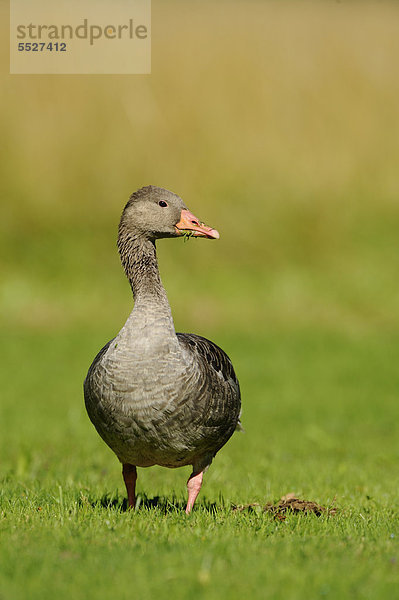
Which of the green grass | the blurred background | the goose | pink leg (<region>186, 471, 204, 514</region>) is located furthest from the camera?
the blurred background

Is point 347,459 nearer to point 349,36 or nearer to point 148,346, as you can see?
point 148,346

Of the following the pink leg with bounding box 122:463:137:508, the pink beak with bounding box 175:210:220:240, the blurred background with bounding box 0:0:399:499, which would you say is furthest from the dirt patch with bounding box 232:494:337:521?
the blurred background with bounding box 0:0:399:499

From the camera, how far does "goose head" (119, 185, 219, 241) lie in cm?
723

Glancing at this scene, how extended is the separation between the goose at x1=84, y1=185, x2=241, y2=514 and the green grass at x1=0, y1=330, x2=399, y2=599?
0.58m

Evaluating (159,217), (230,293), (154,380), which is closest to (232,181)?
(230,293)

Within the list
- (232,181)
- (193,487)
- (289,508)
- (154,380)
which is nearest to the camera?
(154,380)

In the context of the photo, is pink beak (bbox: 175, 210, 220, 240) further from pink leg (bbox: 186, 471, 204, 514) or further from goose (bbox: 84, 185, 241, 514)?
pink leg (bbox: 186, 471, 204, 514)

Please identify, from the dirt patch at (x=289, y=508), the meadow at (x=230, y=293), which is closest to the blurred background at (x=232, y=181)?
the meadow at (x=230, y=293)

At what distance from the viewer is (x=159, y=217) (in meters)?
7.23

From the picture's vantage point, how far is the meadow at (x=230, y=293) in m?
5.32

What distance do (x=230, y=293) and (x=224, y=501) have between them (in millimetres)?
20478

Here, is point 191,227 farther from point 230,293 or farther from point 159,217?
point 230,293

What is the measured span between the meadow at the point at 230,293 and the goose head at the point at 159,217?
256 cm

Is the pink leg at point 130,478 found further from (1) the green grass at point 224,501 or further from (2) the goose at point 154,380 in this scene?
(1) the green grass at point 224,501
